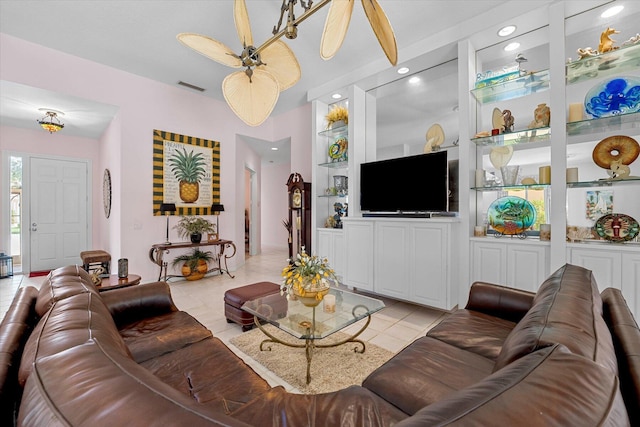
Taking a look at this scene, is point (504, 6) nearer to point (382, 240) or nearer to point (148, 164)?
point (382, 240)

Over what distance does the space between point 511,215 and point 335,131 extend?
8.89ft

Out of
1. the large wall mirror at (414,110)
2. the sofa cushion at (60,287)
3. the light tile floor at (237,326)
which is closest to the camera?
the sofa cushion at (60,287)

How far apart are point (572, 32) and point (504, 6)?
682 mm

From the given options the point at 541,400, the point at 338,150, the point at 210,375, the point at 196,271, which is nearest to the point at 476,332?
the point at 541,400

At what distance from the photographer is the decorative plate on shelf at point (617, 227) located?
221 cm

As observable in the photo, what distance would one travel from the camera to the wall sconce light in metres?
4.22

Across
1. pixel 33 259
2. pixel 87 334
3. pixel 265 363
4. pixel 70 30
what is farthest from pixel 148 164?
pixel 87 334

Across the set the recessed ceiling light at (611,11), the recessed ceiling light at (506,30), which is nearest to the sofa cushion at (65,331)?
the recessed ceiling light at (506,30)

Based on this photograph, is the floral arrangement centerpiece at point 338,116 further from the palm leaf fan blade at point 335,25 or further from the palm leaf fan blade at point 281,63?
the palm leaf fan blade at point 335,25

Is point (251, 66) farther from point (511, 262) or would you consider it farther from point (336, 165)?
point (511, 262)

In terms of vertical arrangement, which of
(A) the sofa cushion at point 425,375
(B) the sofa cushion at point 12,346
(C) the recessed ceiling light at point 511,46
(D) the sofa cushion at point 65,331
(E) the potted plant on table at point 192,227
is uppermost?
(C) the recessed ceiling light at point 511,46

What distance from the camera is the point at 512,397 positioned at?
51 cm

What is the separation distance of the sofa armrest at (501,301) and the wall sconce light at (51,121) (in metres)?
6.13

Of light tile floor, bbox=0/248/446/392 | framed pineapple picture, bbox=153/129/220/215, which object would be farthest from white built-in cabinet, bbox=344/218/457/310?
framed pineapple picture, bbox=153/129/220/215
